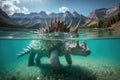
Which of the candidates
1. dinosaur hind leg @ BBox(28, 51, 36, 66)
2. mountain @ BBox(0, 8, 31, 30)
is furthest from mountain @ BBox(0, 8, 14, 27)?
dinosaur hind leg @ BBox(28, 51, 36, 66)

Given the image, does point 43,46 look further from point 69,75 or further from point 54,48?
point 69,75

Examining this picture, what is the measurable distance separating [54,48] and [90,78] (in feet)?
9.09

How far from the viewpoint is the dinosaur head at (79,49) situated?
7.44 m

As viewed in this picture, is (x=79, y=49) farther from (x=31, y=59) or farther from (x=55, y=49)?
(x=31, y=59)

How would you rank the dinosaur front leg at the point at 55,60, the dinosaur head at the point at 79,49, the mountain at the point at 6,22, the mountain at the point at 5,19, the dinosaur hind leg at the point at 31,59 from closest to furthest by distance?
1. the dinosaur head at the point at 79,49
2. the dinosaur front leg at the point at 55,60
3. the dinosaur hind leg at the point at 31,59
4. the mountain at the point at 6,22
5. the mountain at the point at 5,19

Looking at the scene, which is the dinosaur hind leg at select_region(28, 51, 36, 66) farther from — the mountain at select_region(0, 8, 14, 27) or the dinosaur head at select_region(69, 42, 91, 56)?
the mountain at select_region(0, 8, 14, 27)

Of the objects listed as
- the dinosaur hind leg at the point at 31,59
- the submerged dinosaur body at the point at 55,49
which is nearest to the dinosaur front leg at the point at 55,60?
the submerged dinosaur body at the point at 55,49

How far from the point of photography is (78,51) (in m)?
7.70

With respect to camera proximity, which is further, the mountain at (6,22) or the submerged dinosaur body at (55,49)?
the mountain at (6,22)

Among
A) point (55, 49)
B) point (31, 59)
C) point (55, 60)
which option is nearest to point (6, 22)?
point (31, 59)

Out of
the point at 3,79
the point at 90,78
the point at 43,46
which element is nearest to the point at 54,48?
the point at 43,46

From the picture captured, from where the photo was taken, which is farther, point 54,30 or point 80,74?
point 54,30

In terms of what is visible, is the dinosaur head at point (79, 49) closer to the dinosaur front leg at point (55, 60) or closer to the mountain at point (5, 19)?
the dinosaur front leg at point (55, 60)

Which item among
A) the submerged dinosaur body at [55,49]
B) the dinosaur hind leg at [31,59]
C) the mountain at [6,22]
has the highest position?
the mountain at [6,22]
